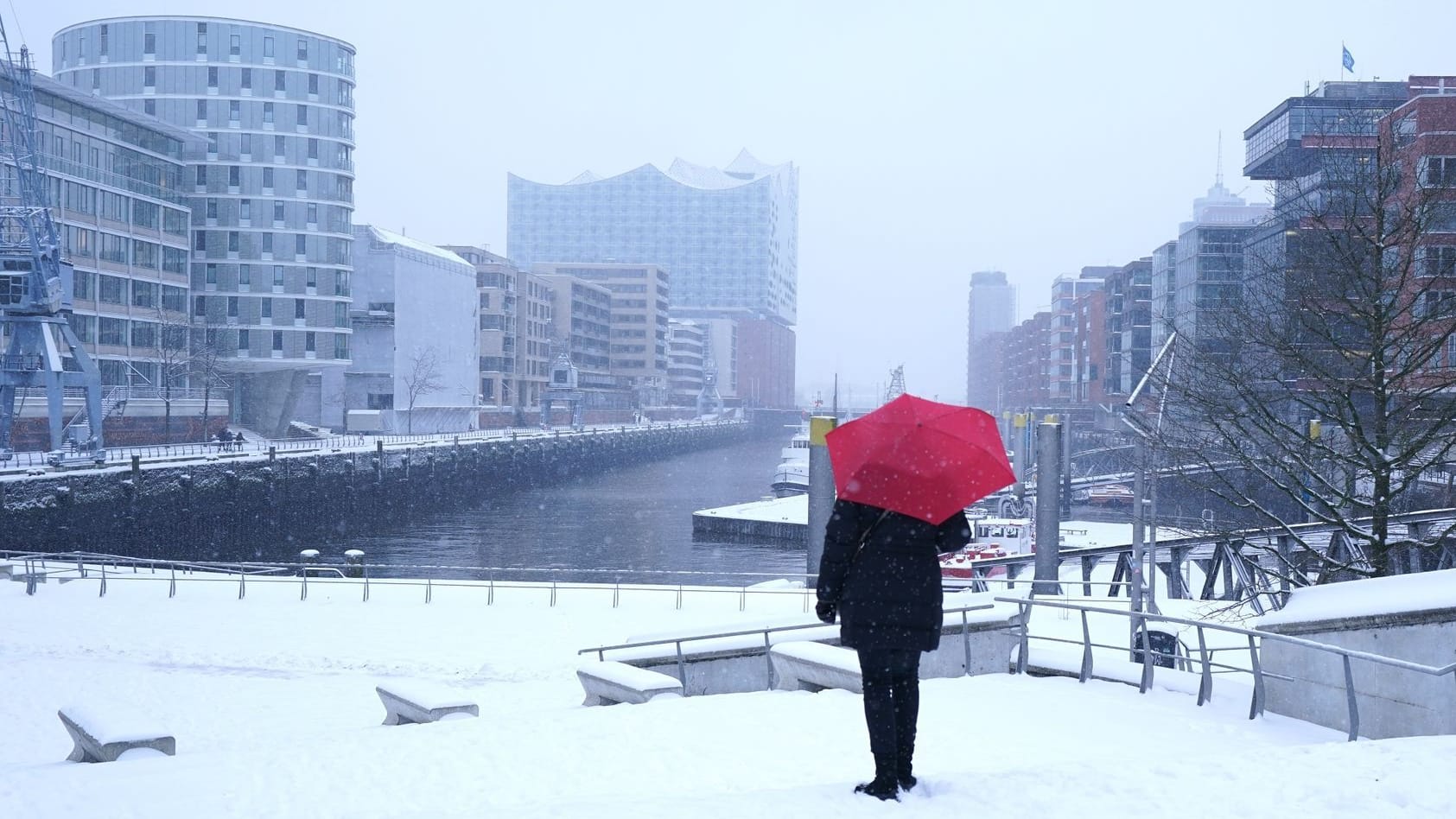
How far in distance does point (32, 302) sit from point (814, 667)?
5304 cm

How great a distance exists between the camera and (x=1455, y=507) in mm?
24266

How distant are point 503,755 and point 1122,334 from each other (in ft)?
343

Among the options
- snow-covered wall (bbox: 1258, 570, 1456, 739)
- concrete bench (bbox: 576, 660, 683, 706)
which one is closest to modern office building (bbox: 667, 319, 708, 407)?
concrete bench (bbox: 576, 660, 683, 706)

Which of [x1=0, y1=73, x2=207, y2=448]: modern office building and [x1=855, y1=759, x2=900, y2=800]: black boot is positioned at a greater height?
[x1=0, y1=73, x2=207, y2=448]: modern office building

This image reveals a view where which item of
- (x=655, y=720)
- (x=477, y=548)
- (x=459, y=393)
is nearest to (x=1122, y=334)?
(x=459, y=393)

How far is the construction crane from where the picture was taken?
51.6 meters

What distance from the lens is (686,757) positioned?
Result: 7.45 meters

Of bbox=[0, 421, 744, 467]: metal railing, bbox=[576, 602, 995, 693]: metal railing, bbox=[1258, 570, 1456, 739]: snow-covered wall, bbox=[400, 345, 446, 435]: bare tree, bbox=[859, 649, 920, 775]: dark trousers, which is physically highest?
bbox=[400, 345, 446, 435]: bare tree

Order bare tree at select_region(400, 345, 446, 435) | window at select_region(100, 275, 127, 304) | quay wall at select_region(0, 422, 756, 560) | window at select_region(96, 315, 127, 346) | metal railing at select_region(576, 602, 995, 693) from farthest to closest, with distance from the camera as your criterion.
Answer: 1. bare tree at select_region(400, 345, 446, 435)
2. window at select_region(100, 275, 127, 304)
3. window at select_region(96, 315, 127, 346)
4. quay wall at select_region(0, 422, 756, 560)
5. metal railing at select_region(576, 602, 995, 693)

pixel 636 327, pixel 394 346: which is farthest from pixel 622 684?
pixel 636 327

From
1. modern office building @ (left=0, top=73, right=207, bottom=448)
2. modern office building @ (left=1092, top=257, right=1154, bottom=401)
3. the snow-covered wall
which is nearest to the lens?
the snow-covered wall

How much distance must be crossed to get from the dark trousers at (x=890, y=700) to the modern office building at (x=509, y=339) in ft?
371

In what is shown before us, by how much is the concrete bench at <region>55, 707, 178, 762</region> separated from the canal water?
21075 millimetres

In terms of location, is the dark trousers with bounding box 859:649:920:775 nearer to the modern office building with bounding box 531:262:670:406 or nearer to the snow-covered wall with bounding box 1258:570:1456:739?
the snow-covered wall with bounding box 1258:570:1456:739
